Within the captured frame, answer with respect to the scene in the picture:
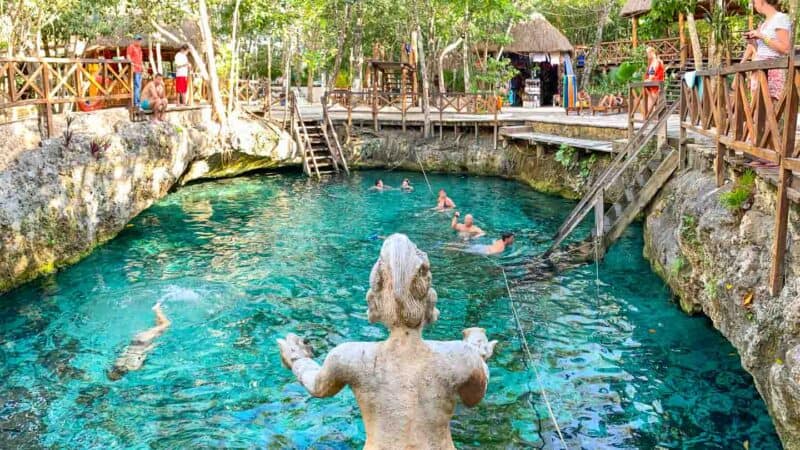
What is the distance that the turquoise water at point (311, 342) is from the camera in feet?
25.2

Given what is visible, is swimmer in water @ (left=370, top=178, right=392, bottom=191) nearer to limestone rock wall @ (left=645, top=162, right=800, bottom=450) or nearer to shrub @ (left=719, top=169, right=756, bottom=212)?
limestone rock wall @ (left=645, top=162, right=800, bottom=450)

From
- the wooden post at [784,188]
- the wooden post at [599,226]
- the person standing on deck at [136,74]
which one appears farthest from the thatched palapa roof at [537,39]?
the wooden post at [784,188]

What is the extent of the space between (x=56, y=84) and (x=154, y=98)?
3.62 meters

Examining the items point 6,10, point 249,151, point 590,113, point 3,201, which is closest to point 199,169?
point 249,151

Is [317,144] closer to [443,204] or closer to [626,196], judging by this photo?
[443,204]

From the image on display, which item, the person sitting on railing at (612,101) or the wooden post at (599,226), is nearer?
the wooden post at (599,226)

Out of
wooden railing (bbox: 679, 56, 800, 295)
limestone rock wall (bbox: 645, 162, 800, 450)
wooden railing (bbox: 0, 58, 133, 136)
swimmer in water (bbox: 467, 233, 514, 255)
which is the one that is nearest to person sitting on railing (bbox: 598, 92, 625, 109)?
swimmer in water (bbox: 467, 233, 514, 255)

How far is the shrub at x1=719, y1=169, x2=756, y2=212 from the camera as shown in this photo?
7660 millimetres

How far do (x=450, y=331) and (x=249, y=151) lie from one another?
1572 centimetres

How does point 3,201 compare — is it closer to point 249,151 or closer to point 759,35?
point 759,35

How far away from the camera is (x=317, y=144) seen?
2767cm

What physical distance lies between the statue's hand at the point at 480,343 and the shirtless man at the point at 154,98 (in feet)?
51.9

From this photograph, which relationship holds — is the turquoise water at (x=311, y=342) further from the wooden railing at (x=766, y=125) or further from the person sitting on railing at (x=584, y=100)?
the person sitting on railing at (x=584, y=100)

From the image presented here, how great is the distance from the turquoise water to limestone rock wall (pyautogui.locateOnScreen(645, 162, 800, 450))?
1.03 metres
